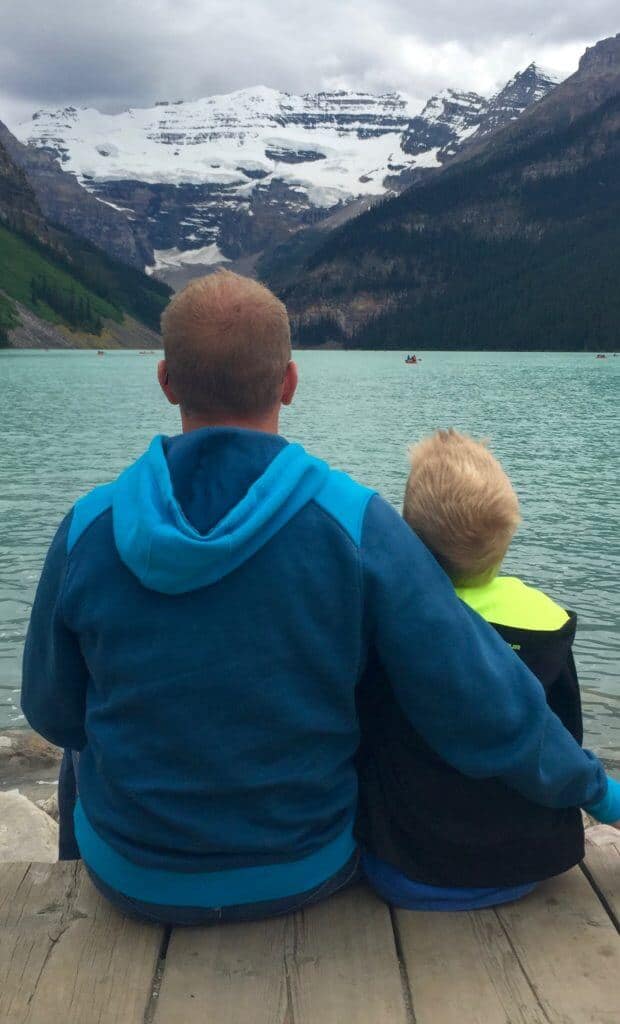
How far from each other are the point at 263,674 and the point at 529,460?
99.8 ft

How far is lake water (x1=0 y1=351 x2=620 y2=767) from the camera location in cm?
1308

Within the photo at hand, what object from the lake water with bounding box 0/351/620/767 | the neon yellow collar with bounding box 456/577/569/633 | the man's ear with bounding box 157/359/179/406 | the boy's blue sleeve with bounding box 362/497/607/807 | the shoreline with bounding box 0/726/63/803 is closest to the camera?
the boy's blue sleeve with bounding box 362/497/607/807

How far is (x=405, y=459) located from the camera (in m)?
23.2

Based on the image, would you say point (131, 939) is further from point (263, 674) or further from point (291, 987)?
point (263, 674)

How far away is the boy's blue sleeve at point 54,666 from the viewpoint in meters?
2.83

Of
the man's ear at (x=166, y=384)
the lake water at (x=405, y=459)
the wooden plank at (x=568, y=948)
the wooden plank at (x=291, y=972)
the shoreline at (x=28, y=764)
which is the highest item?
the man's ear at (x=166, y=384)

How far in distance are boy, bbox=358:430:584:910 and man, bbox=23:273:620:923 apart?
0.20m

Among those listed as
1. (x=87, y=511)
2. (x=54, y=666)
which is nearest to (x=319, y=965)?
(x=54, y=666)

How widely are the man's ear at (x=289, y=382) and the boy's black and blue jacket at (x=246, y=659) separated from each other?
0.83 ft

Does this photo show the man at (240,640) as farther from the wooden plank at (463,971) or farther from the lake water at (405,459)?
the lake water at (405,459)

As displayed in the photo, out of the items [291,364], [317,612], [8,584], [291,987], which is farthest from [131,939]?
[8,584]

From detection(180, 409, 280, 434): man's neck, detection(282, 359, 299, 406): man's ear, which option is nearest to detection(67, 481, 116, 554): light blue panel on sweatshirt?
detection(180, 409, 280, 434): man's neck

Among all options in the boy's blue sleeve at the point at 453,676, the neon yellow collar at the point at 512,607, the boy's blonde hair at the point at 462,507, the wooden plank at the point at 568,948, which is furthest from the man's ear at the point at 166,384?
the wooden plank at the point at 568,948

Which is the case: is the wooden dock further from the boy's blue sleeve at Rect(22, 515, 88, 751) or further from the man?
the boy's blue sleeve at Rect(22, 515, 88, 751)
